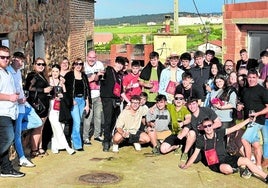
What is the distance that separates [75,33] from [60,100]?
6.37 m

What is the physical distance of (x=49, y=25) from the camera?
10844 mm

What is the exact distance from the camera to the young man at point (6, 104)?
21.9ft

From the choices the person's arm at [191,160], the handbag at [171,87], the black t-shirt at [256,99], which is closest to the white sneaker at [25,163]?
the person's arm at [191,160]

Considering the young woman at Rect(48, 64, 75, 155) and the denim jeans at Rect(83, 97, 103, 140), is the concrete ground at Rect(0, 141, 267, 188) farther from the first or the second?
the denim jeans at Rect(83, 97, 103, 140)

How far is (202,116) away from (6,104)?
10.5ft

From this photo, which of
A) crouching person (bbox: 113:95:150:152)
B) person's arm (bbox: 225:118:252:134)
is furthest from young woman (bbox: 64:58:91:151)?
person's arm (bbox: 225:118:252:134)

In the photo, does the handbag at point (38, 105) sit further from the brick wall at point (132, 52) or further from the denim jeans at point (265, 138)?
the brick wall at point (132, 52)

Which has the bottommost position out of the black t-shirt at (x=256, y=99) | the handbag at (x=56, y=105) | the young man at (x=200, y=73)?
the handbag at (x=56, y=105)

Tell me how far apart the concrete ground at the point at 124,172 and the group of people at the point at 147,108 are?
16 cm

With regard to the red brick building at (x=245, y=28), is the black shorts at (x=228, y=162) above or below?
below

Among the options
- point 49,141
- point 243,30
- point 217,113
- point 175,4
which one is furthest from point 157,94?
point 175,4

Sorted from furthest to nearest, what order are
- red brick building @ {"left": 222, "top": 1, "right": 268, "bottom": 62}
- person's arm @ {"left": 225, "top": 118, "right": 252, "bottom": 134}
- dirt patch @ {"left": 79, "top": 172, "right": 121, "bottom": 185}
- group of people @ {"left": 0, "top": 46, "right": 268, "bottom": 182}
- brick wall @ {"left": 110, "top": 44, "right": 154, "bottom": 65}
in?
1. brick wall @ {"left": 110, "top": 44, "right": 154, "bottom": 65}
2. red brick building @ {"left": 222, "top": 1, "right": 268, "bottom": 62}
3. person's arm @ {"left": 225, "top": 118, "right": 252, "bottom": 134}
4. group of people @ {"left": 0, "top": 46, "right": 268, "bottom": 182}
5. dirt patch @ {"left": 79, "top": 172, "right": 121, "bottom": 185}

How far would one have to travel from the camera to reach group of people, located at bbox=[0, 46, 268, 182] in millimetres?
7344

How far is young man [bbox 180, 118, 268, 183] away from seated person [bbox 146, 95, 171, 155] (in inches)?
50.4
